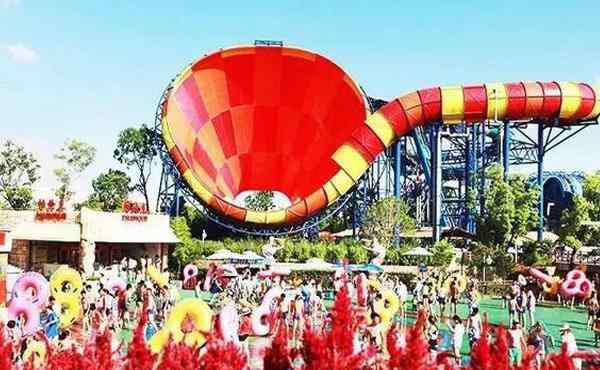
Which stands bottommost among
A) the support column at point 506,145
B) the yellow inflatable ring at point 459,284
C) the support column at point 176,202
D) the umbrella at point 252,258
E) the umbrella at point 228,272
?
the yellow inflatable ring at point 459,284

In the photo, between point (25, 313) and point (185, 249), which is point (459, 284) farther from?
point (185, 249)

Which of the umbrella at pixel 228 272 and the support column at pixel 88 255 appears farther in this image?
the support column at pixel 88 255

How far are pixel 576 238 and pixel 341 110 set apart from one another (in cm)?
1454

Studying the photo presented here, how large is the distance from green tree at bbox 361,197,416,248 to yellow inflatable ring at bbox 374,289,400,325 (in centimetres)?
2198

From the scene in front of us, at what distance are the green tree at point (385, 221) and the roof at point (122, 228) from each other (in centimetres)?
946

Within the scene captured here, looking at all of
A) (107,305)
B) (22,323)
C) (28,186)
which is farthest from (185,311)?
(28,186)

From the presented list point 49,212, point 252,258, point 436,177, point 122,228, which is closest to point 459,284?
point 252,258

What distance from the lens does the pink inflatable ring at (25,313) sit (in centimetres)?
1330

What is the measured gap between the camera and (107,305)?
17.7 metres

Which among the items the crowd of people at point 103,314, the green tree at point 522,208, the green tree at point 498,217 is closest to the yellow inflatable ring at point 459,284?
the crowd of people at point 103,314

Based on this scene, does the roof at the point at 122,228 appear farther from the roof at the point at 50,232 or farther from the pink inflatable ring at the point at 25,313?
the pink inflatable ring at the point at 25,313

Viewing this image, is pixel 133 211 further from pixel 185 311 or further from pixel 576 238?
pixel 185 311

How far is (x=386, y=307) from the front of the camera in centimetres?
1553

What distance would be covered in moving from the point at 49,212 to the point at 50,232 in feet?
2.84
